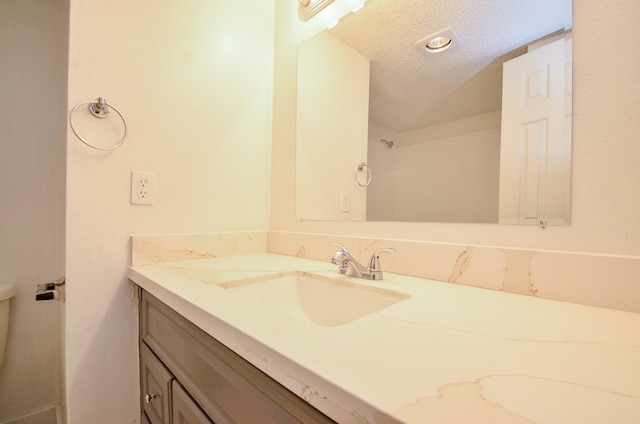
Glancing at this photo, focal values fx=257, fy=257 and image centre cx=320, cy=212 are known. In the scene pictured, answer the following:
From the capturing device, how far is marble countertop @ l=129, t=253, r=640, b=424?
0.22m

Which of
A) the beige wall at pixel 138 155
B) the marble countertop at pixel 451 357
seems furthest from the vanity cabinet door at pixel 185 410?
the beige wall at pixel 138 155

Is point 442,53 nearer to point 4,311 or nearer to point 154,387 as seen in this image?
point 154,387

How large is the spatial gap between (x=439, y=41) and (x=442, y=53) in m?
0.04

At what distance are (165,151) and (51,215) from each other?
36.0 inches

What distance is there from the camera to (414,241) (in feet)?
2.47

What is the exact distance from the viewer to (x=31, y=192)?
49.3 inches

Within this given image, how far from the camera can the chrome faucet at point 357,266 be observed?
72 cm

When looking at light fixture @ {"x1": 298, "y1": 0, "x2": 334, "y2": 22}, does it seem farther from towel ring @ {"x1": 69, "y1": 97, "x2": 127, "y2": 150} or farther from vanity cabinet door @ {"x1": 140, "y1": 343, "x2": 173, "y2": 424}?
vanity cabinet door @ {"x1": 140, "y1": 343, "x2": 173, "y2": 424}

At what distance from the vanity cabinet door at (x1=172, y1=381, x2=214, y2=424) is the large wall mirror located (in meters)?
0.68

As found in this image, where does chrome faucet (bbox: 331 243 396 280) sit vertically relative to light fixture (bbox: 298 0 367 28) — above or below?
below

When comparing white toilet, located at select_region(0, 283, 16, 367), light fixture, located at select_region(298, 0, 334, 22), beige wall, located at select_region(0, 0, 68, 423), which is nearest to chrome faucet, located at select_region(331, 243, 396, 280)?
light fixture, located at select_region(298, 0, 334, 22)

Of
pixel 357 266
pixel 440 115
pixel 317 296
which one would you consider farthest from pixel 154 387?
pixel 440 115

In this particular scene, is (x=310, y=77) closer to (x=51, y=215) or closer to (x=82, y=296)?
(x=82, y=296)

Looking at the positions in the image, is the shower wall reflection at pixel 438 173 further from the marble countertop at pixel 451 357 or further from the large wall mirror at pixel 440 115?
the marble countertop at pixel 451 357
